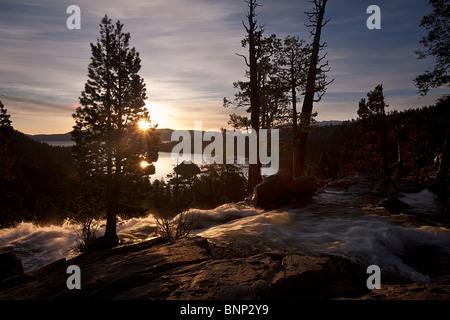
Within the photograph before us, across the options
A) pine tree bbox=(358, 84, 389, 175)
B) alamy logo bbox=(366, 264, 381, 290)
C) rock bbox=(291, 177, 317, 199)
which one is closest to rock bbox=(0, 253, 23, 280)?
alamy logo bbox=(366, 264, 381, 290)

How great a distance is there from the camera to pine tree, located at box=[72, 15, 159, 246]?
1249 centimetres

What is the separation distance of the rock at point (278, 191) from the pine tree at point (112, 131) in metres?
6.84

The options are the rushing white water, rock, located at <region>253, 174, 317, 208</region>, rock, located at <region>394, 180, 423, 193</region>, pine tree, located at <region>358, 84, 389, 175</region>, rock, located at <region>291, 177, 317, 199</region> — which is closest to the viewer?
the rushing white water

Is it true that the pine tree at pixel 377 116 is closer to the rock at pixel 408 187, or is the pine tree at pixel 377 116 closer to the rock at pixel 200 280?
the rock at pixel 408 187

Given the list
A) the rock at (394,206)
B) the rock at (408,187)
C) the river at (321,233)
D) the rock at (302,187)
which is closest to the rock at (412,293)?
the river at (321,233)

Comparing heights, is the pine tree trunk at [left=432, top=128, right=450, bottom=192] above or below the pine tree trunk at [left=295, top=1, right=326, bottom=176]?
below

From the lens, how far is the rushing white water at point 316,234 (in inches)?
247

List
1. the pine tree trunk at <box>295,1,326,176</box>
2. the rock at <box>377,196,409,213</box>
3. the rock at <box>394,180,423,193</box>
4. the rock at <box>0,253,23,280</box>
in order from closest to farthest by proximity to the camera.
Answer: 1. the rock at <box>0,253,23,280</box>
2. the rock at <box>377,196,409,213</box>
3. the rock at <box>394,180,423,193</box>
4. the pine tree trunk at <box>295,1,326,176</box>

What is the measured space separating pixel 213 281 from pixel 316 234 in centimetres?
513

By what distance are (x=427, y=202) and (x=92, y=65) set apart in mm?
19047

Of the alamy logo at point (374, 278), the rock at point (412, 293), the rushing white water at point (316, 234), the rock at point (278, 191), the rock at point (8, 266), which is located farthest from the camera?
the rock at point (278, 191)

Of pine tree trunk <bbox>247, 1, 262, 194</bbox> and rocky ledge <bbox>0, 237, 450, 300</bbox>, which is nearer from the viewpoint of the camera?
rocky ledge <bbox>0, 237, 450, 300</bbox>

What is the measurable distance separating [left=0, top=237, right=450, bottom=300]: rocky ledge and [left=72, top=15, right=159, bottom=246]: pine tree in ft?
26.1

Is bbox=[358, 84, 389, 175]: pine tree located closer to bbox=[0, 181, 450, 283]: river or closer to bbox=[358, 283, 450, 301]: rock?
bbox=[0, 181, 450, 283]: river
